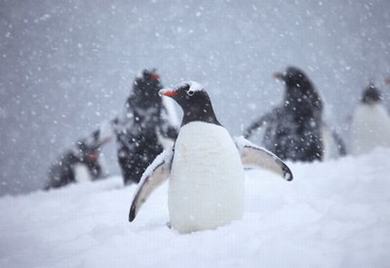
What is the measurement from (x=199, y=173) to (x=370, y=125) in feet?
12.0

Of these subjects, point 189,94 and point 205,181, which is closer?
point 205,181

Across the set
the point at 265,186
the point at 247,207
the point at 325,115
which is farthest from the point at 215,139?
the point at 325,115

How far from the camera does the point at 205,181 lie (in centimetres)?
209

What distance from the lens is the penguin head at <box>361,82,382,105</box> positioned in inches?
210

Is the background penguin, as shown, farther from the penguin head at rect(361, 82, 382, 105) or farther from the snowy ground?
the penguin head at rect(361, 82, 382, 105)

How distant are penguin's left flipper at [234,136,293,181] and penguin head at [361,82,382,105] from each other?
3457 millimetres

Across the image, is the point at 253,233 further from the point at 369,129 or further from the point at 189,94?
the point at 369,129

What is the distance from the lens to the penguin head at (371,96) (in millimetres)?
5344

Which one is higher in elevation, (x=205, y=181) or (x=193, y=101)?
(x=193, y=101)

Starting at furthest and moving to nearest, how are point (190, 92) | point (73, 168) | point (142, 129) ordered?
point (73, 168) → point (142, 129) → point (190, 92)

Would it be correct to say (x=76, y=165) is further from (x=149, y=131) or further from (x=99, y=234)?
(x=99, y=234)

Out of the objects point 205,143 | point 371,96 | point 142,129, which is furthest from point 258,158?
point 371,96

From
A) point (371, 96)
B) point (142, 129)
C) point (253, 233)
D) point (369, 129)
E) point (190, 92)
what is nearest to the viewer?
point (253, 233)

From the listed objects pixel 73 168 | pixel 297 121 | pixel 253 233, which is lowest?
pixel 73 168
